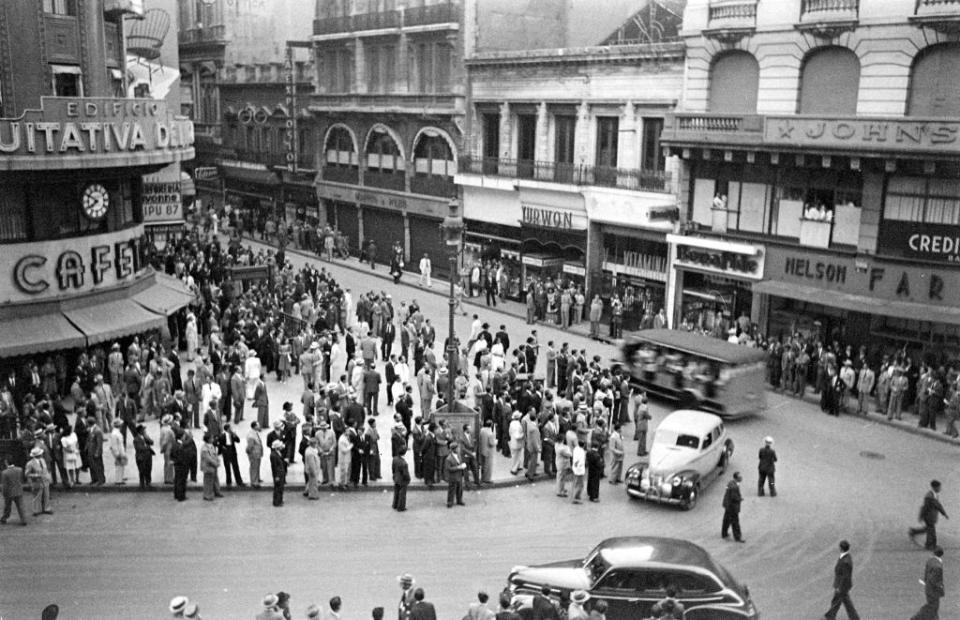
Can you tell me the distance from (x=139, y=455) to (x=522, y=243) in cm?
2333

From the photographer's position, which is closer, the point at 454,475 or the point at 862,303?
the point at 454,475

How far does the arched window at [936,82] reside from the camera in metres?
24.3

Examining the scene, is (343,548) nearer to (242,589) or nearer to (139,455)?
(242,589)

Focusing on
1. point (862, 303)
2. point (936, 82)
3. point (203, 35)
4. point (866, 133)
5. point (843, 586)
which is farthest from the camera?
point (203, 35)

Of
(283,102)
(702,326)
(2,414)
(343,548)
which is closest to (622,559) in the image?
(343,548)

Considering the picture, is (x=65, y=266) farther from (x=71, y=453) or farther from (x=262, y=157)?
(x=262, y=157)

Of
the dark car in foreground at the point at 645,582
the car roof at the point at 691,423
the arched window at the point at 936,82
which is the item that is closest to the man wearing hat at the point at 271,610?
the dark car in foreground at the point at 645,582

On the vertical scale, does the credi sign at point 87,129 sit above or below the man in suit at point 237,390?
above

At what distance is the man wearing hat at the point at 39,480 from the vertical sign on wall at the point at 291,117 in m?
37.9

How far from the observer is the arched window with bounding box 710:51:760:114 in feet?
96.0

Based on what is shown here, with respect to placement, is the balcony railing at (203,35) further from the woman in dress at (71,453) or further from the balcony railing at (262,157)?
the woman in dress at (71,453)

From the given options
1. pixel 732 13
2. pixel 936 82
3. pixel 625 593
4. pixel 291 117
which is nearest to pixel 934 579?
pixel 625 593

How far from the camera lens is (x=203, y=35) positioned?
62000 mm

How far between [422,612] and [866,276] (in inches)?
778
